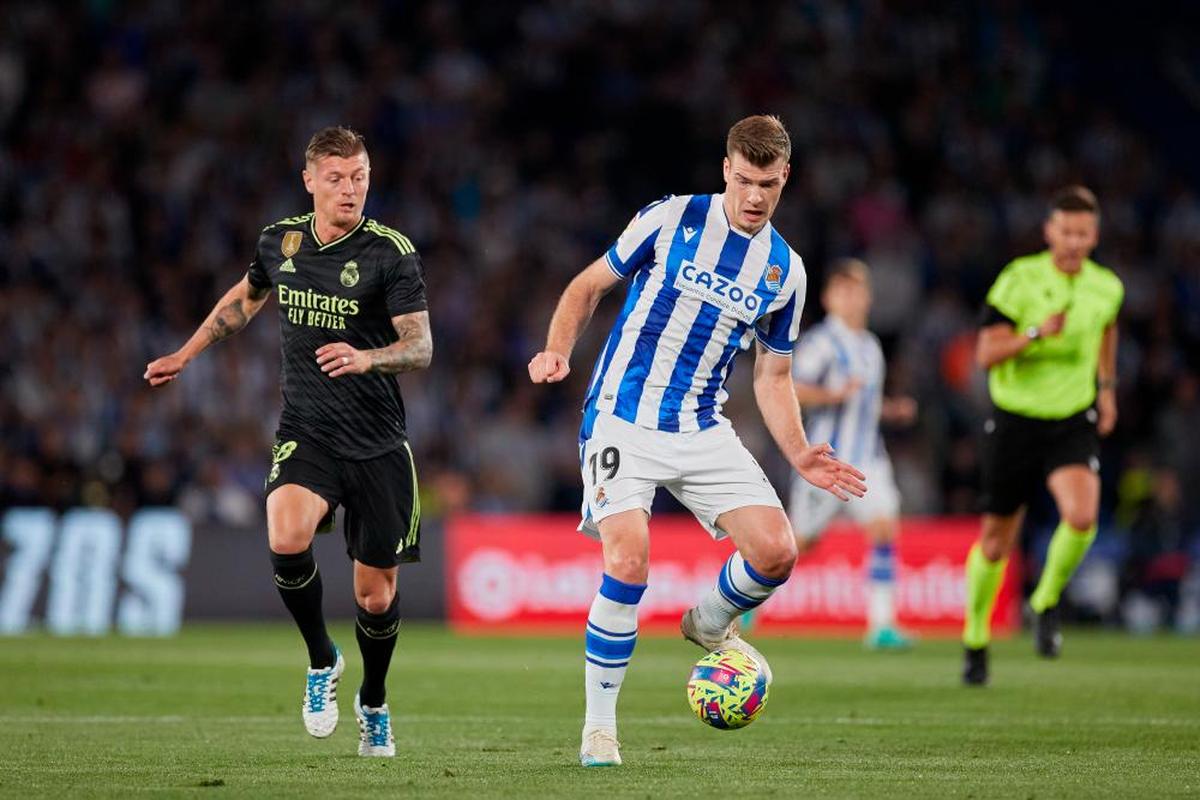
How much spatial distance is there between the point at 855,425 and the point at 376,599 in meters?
8.31

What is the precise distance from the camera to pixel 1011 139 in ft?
82.3

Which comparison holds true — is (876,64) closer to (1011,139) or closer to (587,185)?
(1011,139)

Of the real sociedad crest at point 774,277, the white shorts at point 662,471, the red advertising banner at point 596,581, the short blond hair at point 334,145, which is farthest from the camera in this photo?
the red advertising banner at point 596,581

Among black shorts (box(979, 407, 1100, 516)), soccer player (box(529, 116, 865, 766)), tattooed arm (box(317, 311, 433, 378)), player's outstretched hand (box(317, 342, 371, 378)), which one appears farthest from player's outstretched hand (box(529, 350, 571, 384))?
black shorts (box(979, 407, 1100, 516))

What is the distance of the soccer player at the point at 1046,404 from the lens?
1152 centimetres

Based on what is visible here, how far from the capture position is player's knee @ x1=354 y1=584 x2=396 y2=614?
803cm

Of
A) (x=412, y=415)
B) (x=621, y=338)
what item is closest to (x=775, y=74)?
(x=412, y=415)

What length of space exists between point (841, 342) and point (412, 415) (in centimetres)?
608

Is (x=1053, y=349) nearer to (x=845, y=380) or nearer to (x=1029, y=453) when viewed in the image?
(x=1029, y=453)

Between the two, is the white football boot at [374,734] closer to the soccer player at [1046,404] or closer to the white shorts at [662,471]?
the white shorts at [662,471]

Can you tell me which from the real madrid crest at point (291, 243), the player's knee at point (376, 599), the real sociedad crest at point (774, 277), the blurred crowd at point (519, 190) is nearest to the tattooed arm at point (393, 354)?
the real madrid crest at point (291, 243)

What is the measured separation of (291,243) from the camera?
26.7 feet

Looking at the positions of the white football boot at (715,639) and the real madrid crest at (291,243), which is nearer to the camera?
the white football boot at (715,639)

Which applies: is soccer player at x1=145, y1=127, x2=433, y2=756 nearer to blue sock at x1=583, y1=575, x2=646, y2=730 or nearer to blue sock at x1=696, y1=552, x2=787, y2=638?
blue sock at x1=583, y1=575, x2=646, y2=730
